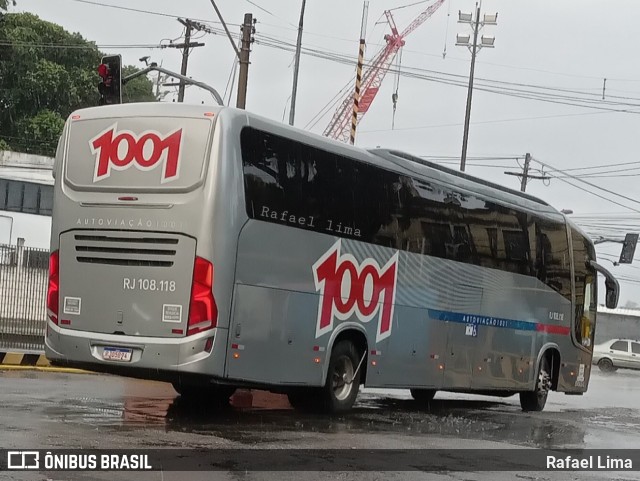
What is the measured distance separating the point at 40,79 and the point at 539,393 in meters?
57.2

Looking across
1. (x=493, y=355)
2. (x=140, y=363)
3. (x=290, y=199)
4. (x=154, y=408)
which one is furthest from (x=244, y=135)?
(x=493, y=355)

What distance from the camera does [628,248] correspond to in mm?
52344

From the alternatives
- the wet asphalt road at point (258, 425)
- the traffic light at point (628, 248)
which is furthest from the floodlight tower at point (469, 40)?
the wet asphalt road at point (258, 425)

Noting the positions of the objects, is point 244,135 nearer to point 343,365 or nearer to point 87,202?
point 87,202

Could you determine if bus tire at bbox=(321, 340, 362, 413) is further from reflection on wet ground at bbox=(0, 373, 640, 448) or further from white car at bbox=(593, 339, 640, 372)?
white car at bbox=(593, 339, 640, 372)

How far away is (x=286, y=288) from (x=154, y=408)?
2.37m

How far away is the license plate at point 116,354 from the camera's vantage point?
1259 cm

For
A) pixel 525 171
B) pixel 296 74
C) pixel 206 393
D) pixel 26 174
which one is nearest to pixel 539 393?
pixel 206 393

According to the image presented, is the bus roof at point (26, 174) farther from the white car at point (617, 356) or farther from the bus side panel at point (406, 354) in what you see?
the bus side panel at point (406, 354)

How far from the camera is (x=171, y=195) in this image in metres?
12.5

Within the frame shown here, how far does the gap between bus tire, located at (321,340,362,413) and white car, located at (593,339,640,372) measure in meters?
35.2

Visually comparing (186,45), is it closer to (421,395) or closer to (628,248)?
(628,248)

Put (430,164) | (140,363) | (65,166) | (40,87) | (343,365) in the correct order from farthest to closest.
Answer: (40,87), (430,164), (343,365), (65,166), (140,363)

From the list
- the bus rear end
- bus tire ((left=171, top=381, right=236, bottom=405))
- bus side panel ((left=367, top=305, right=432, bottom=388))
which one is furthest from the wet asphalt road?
Result: the bus rear end
